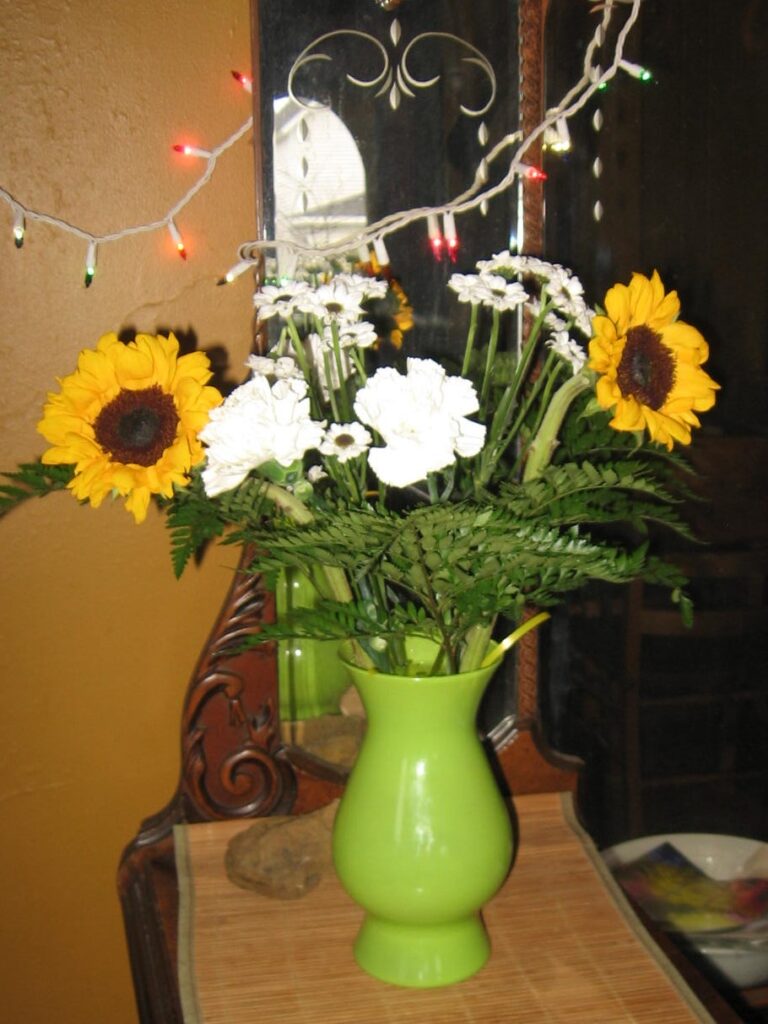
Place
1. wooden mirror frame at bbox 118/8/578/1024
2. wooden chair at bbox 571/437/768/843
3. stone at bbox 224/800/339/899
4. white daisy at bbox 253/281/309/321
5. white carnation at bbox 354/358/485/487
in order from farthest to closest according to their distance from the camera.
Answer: wooden chair at bbox 571/437/768/843 → wooden mirror frame at bbox 118/8/578/1024 → stone at bbox 224/800/339/899 → white daisy at bbox 253/281/309/321 → white carnation at bbox 354/358/485/487

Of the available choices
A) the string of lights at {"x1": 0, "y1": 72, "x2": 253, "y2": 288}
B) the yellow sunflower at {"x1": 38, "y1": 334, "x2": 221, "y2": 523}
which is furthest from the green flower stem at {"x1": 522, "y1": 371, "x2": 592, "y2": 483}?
the string of lights at {"x1": 0, "y1": 72, "x2": 253, "y2": 288}

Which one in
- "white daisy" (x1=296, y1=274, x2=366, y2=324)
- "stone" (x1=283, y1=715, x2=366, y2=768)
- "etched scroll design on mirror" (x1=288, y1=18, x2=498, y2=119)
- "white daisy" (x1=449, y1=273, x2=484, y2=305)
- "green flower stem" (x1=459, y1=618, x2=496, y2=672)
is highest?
"etched scroll design on mirror" (x1=288, y1=18, x2=498, y2=119)

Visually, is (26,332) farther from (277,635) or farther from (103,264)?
(277,635)

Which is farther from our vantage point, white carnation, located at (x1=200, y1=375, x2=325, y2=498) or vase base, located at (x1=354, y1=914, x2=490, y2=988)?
vase base, located at (x1=354, y1=914, x2=490, y2=988)

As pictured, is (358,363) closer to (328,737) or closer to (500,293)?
(500,293)

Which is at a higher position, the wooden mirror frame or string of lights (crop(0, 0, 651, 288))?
string of lights (crop(0, 0, 651, 288))

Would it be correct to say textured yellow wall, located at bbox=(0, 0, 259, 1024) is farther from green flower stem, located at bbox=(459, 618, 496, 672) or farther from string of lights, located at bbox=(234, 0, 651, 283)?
green flower stem, located at bbox=(459, 618, 496, 672)

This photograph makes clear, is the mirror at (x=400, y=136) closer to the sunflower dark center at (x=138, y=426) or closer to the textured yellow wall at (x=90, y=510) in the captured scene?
the textured yellow wall at (x=90, y=510)

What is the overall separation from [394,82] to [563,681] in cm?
68

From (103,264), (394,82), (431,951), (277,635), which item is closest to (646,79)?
(394,82)

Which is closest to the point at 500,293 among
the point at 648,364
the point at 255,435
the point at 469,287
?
the point at 469,287

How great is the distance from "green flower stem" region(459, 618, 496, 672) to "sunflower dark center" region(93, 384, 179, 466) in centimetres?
29

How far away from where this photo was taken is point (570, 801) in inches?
44.6

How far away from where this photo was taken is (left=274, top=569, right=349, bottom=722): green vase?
110 cm
